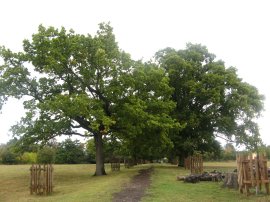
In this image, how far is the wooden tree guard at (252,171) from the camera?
58.1 ft

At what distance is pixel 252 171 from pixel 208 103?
33556 mm

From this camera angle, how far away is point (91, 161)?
83500 millimetres

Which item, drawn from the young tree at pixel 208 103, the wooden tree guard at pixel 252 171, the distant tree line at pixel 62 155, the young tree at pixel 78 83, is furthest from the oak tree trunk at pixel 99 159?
the distant tree line at pixel 62 155

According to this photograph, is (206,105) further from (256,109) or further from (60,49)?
(60,49)

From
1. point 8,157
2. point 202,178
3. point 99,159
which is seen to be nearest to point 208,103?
point 99,159

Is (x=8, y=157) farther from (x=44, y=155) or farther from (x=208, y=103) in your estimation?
(x=208, y=103)

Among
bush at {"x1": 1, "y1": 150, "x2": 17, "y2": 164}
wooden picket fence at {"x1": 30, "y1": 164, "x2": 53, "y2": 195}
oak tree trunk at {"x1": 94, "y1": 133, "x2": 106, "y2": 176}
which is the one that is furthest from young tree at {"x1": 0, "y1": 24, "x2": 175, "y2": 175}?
bush at {"x1": 1, "y1": 150, "x2": 17, "y2": 164}

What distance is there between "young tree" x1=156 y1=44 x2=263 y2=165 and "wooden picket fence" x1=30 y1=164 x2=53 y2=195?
26.0 meters

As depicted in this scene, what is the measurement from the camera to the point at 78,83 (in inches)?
1467

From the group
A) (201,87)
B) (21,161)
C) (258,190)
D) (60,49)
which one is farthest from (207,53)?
(21,161)

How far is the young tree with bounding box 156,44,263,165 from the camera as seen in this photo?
4919cm

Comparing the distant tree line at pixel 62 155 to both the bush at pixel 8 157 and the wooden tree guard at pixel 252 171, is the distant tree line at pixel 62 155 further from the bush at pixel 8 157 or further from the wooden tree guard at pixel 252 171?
the wooden tree guard at pixel 252 171

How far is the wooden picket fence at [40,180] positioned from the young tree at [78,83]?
992 centimetres

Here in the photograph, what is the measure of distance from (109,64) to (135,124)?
22.3 ft
